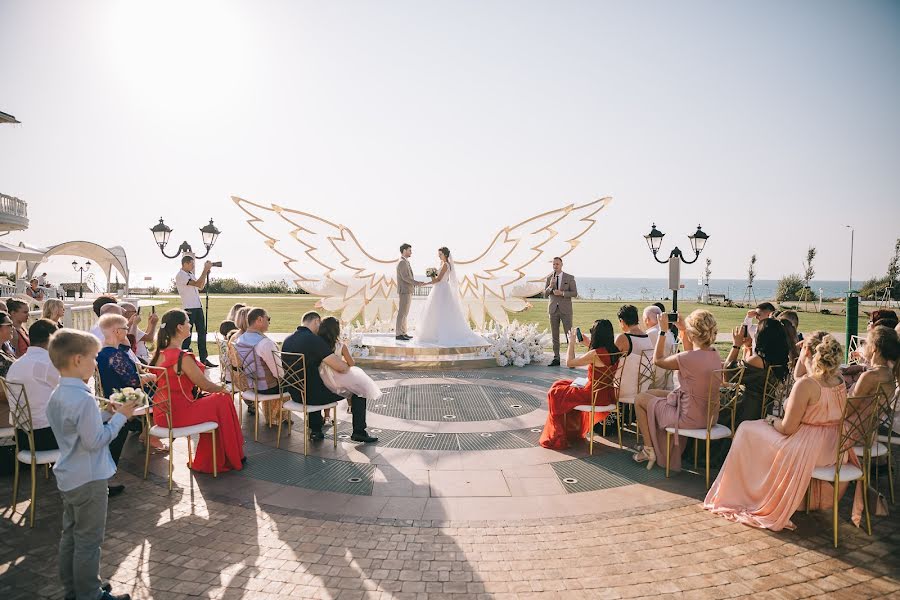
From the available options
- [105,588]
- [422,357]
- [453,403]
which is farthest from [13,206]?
[105,588]

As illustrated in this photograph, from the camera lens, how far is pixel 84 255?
2986 centimetres

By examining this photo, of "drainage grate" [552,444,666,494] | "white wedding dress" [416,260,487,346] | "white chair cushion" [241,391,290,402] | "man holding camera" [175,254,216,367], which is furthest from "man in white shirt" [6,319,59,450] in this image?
"white wedding dress" [416,260,487,346]

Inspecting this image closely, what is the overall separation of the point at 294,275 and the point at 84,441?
31.4 feet

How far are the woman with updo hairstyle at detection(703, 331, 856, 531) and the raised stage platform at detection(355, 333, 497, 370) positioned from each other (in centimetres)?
716

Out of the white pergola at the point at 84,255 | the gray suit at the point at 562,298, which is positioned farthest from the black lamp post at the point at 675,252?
the white pergola at the point at 84,255

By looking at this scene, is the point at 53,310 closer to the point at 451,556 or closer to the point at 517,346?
the point at 451,556

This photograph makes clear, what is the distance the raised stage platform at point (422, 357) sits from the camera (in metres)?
10.9

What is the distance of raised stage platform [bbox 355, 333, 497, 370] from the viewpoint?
10945mm

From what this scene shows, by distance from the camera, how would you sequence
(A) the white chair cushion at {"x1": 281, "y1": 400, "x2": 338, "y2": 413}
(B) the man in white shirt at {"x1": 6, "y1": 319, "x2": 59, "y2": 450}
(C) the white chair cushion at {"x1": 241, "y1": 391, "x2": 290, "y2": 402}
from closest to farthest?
(B) the man in white shirt at {"x1": 6, "y1": 319, "x2": 59, "y2": 450}
(A) the white chair cushion at {"x1": 281, "y1": 400, "x2": 338, "y2": 413}
(C) the white chair cushion at {"x1": 241, "y1": 391, "x2": 290, "y2": 402}

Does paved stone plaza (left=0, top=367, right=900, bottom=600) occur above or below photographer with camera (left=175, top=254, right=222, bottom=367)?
below

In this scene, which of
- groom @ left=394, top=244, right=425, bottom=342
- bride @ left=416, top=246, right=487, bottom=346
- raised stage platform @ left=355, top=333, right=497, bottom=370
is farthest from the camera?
groom @ left=394, top=244, right=425, bottom=342

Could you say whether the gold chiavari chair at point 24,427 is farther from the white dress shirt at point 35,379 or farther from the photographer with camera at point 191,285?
the photographer with camera at point 191,285

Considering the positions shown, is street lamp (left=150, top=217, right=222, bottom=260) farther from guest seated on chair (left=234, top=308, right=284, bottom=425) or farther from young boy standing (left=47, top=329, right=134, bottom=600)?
young boy standing (left=47, top=329, right=134, bottom=600)

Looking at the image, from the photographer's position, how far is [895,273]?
44.1m
